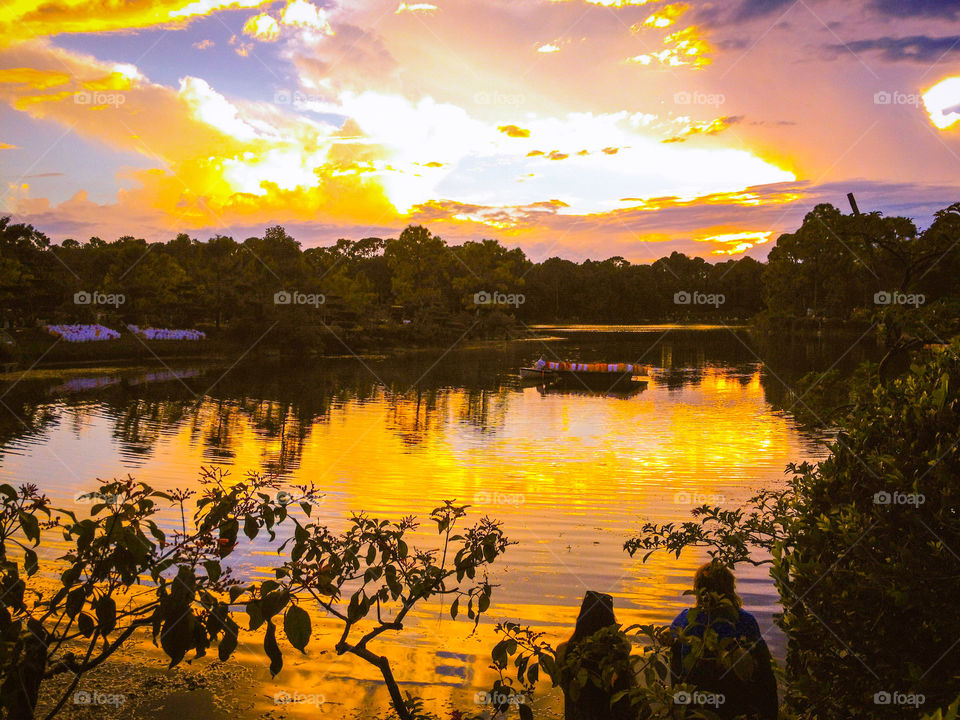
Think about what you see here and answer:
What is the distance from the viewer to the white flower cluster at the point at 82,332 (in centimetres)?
5159

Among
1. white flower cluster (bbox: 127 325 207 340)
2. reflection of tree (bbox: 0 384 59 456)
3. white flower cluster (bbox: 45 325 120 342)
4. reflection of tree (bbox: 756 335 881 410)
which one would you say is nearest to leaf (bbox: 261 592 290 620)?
reflection of tree (bbox: 0 384 59 456)

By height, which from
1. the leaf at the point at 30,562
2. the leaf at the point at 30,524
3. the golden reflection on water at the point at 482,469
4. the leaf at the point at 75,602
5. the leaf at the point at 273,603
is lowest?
the golden reflection on water at the point at 482,469

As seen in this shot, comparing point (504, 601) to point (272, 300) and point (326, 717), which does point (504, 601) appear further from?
point (272, 300)

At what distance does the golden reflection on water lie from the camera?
832 cm

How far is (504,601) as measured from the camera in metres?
9.81

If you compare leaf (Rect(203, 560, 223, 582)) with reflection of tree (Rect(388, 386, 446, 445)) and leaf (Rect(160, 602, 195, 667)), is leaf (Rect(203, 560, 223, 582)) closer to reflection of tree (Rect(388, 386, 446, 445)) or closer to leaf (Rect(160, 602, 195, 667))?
leaf (Rect(160, 602, 195, 667))

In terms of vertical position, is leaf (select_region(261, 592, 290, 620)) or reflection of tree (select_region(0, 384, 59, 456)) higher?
leaf (select_region(261, 592, 290, 620))

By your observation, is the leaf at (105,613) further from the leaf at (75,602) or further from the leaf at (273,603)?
the leaf at (273,603)

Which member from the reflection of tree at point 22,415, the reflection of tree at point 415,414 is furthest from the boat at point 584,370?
the reflection of tree at point 22,415

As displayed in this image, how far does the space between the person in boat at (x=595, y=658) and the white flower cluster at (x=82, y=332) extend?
176ft

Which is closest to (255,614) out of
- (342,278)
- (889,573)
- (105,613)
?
(105,613)

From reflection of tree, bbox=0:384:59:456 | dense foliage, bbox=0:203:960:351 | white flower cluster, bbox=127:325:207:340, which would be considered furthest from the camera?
white flower cluster, bbox=127:325:207:340

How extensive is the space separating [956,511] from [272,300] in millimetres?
63976

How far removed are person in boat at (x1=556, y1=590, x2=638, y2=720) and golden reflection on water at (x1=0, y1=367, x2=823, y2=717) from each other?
8.77ft
